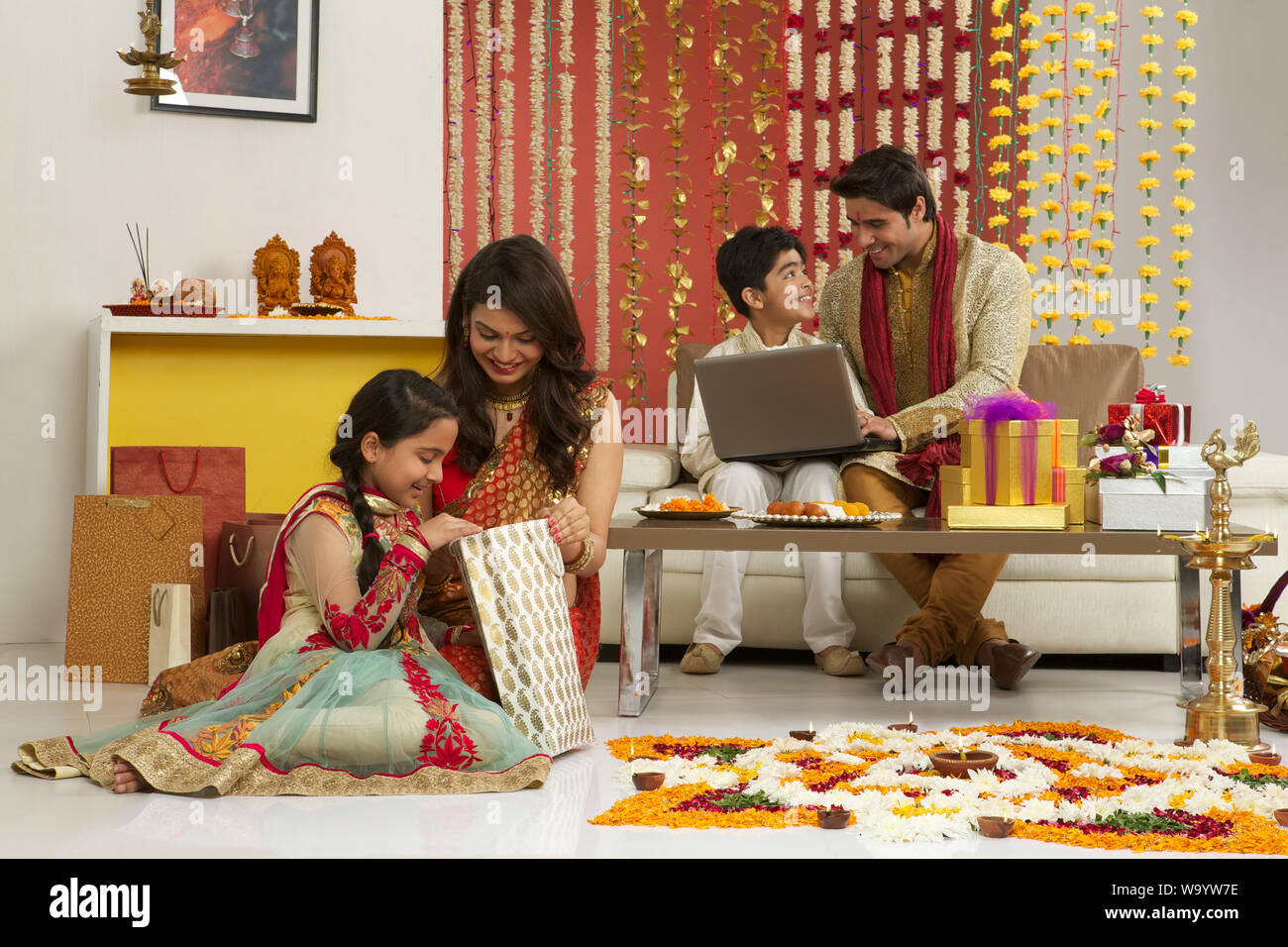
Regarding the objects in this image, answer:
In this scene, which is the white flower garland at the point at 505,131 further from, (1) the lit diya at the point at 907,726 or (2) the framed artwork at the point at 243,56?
(1) the lit diya at the point at 907,726

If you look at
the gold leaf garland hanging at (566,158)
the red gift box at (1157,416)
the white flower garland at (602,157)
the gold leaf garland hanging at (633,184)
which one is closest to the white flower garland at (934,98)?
the gold leaf garland hanging at (633,184)

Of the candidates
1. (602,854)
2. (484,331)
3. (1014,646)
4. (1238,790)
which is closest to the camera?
(602,854)

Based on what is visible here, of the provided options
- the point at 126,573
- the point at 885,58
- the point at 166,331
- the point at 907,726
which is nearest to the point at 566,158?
the point at 885,58

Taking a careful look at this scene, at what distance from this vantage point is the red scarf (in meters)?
3.32

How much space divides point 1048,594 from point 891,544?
1.00 m

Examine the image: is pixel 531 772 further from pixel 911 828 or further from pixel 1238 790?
pixel 1238 790

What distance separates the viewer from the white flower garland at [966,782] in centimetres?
185

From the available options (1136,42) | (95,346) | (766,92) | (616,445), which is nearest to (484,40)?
(766,92)

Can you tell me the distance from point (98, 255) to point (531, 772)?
8.49 feet

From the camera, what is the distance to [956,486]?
2.80m

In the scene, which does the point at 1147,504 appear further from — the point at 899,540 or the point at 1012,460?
the point at 899,540

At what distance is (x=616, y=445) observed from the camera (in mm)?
2590

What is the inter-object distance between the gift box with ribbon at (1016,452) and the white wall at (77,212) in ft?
7.33

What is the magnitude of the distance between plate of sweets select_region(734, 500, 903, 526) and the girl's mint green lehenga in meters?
0.80
